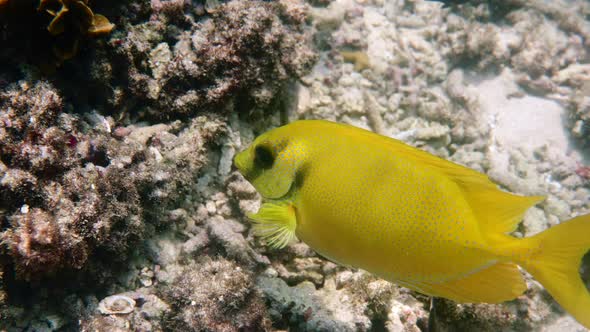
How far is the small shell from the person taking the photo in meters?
3.27

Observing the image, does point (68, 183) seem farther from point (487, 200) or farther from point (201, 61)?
point (487, 200)

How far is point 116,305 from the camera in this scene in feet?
10.8

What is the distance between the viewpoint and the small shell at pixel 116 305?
10.7 ft

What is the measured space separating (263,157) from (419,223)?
3.60 ft

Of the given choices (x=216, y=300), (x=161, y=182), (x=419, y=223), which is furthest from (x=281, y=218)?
(x=161, y=182)

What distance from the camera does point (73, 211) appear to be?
2.95 m

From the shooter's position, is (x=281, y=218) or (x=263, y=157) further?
(x=263, y=157)

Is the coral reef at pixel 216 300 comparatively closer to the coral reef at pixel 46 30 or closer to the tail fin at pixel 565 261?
the tail fin at pixel 565 261

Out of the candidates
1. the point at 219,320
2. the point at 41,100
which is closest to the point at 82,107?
the point at 41,100

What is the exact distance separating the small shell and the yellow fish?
1931mm

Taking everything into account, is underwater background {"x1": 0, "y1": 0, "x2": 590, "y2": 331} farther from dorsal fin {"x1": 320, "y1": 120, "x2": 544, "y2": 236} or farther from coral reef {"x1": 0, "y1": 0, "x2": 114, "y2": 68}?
dorsal fin {"x1": 320, "y1": 120, "x2": 544, "y2": 236}

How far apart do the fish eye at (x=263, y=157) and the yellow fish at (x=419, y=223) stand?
0.50 ft

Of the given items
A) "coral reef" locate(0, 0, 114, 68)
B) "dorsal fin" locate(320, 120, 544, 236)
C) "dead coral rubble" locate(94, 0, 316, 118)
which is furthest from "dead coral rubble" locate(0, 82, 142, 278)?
"dorsal fin" locate(320, 120, 544, 236)

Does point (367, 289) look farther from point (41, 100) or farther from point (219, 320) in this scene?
point (41, 100)
